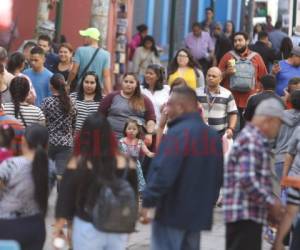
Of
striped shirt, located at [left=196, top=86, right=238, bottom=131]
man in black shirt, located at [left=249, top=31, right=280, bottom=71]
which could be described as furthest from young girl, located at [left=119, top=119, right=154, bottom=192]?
man in black shirt, located at [left=249, top=31, right=280, bottom=71]

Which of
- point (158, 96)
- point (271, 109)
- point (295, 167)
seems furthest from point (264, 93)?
point (271, 109)

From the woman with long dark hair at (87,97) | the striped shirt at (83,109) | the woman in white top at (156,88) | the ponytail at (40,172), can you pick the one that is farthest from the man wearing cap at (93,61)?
the ponytail at (40,172)

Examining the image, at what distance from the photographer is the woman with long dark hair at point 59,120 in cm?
1265

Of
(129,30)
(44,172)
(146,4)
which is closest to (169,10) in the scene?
(146,4)

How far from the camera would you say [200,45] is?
23594 mm

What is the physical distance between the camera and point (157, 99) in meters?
14.2

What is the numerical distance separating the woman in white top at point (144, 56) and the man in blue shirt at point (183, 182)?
12.4 metres

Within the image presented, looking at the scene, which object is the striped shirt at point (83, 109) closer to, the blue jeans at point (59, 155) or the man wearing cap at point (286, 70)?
the blue jeans at point (59, 155)

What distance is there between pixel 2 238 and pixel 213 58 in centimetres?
1583

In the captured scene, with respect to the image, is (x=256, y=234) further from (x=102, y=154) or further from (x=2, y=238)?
(x=2, y=238)

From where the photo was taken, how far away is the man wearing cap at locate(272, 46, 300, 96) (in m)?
15.8

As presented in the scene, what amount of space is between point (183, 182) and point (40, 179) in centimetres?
105

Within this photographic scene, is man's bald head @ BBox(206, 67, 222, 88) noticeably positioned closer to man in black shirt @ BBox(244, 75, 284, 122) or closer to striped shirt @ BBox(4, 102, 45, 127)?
man in black shirt @ BBox(244, 75, 284, 122)

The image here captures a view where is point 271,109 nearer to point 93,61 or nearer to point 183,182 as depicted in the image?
point 183,182
